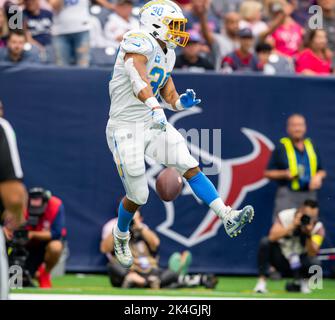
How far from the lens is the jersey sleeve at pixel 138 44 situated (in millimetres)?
8609

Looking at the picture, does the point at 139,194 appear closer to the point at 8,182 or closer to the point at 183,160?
the point at 183,160

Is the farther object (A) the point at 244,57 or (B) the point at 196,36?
(A) the point at 244,57

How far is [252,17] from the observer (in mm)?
14500

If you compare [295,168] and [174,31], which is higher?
[174,31]

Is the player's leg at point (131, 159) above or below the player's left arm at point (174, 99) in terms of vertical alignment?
below

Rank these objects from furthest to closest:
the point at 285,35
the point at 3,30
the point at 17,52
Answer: the point at 285,35 → the point at 3,30 → the point at 17,52

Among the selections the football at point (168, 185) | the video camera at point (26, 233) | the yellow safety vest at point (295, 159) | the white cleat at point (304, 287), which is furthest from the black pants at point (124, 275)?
the football at point (168, 185)

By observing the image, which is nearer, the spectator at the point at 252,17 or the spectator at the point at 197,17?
the spectator at the point at 197,17

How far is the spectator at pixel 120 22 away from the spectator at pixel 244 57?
1224mm

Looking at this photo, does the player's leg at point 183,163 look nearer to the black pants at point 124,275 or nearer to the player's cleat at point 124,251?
the player's cleat at point 124,251

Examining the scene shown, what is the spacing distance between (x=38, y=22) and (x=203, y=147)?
273cm

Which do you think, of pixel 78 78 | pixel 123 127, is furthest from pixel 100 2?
pixel 123 127

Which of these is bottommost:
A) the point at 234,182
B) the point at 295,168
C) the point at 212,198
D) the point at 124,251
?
the point at 124,251

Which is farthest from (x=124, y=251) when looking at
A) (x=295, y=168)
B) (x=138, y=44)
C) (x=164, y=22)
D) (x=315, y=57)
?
(x=315, y=57)
